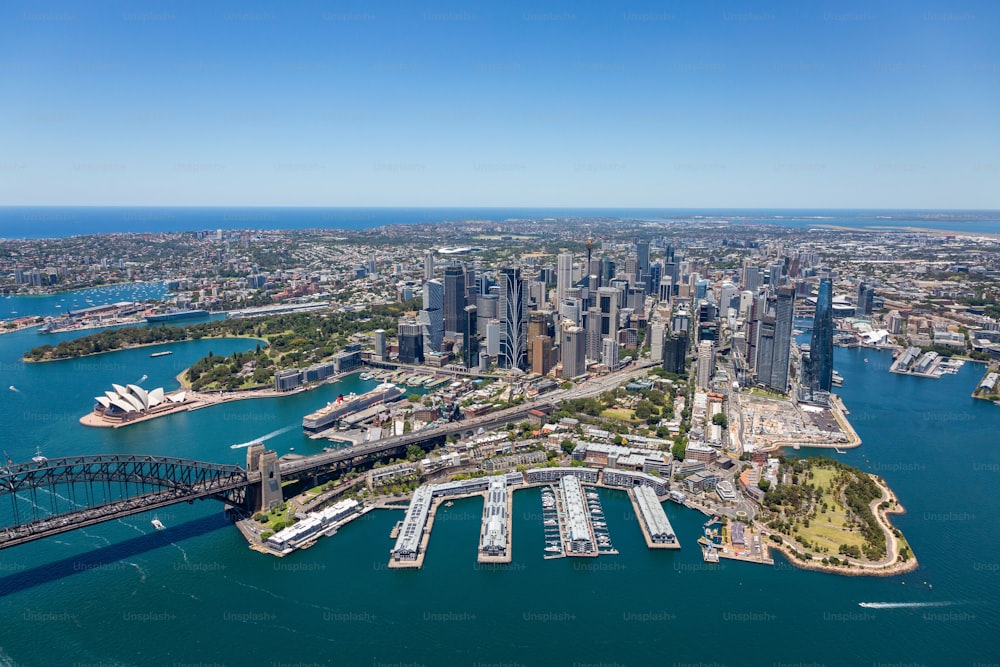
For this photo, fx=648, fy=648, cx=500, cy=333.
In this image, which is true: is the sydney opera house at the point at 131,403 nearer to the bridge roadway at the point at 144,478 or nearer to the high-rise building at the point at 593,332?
the bridge roadway at the point at 144,478

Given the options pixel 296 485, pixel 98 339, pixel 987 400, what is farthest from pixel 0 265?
pixel 987 400

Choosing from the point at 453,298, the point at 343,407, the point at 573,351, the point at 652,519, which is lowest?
the point at 652,519

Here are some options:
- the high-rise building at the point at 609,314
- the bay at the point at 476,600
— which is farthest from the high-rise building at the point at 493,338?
the bay at the point at 476,600

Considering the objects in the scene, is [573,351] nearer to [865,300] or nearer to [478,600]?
[478,600]

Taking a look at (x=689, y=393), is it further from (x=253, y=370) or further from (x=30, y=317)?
(x=30, y=317)

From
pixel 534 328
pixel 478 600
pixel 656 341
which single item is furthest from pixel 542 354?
pixel 478 600
